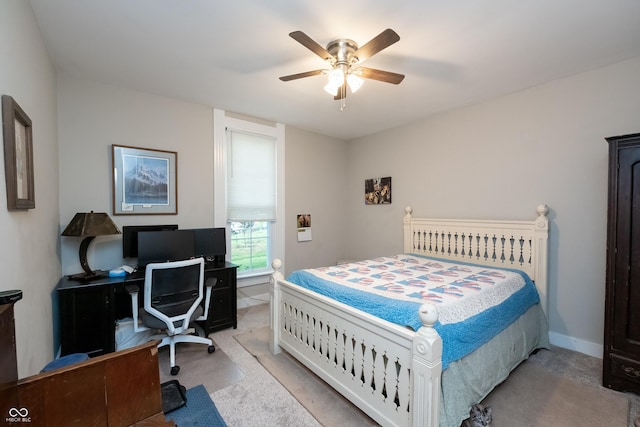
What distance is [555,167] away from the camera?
8.88 ft

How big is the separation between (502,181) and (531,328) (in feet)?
4.90

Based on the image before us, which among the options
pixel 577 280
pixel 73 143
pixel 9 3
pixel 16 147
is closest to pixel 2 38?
pixel 9 3

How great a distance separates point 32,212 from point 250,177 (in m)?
2.29

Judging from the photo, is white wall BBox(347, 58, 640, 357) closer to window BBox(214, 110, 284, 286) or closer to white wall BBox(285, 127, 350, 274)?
white wall BBox(285, 127, 350, 274)

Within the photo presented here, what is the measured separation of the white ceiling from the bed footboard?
72.4 inches

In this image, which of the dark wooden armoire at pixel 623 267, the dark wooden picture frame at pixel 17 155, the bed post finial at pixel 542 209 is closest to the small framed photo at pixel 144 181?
the dark wooden picture frame at pixel 17 155

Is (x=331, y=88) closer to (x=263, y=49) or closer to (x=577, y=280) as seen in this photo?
(x=263, y=49)

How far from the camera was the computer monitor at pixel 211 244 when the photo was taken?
3170mm

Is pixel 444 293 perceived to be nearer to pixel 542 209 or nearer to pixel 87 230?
pixel 542 209

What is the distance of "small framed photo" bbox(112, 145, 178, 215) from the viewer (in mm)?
2840

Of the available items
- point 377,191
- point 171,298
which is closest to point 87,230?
point 171,298

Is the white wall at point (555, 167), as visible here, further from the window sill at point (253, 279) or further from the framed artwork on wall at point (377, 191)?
the window sill at point (253, 279)

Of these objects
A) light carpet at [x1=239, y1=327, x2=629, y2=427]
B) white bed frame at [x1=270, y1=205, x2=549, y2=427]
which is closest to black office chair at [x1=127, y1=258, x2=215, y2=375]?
white bed frame at [x1=270, y1=205, x2=549, y2=427]

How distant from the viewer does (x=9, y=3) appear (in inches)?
54.2
